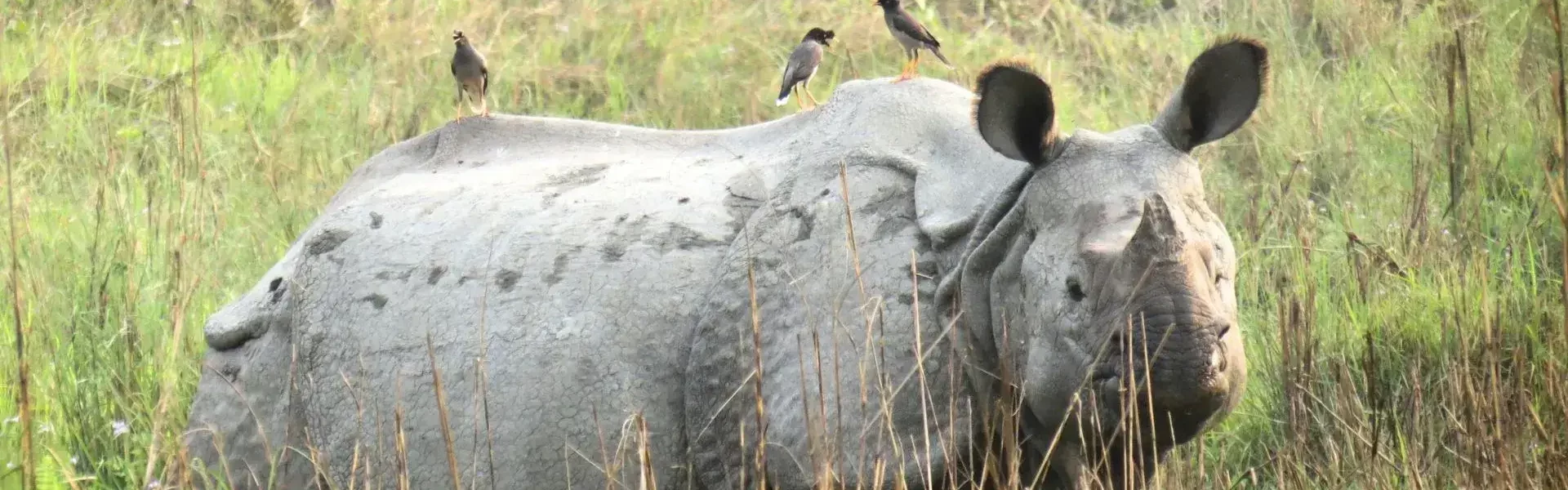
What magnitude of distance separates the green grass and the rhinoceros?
1.50ft

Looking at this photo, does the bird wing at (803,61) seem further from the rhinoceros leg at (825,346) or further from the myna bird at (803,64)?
the rhinoceros leg at (825,346)

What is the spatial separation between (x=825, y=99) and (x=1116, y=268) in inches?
189

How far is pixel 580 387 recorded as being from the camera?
406 cm

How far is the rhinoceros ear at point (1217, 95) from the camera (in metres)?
3.66

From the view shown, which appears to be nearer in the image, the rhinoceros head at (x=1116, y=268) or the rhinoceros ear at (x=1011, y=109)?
the rhinoceros head at (x=1116, y=268)

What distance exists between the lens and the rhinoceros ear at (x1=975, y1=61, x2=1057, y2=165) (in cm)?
365

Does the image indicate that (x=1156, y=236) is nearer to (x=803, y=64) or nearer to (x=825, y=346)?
(x=825, y=346)

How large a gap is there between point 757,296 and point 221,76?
5370 millimetres

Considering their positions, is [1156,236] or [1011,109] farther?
[1011,109]

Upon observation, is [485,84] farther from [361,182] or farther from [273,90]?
[273,90]

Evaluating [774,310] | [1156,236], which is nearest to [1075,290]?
[1156,236]

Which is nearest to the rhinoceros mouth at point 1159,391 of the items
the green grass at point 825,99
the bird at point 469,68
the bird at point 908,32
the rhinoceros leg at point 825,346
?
the rhinoceros leg at point 825,346

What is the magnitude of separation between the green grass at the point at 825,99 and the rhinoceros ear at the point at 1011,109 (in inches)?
34.1

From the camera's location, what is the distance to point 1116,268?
3.26 metres
